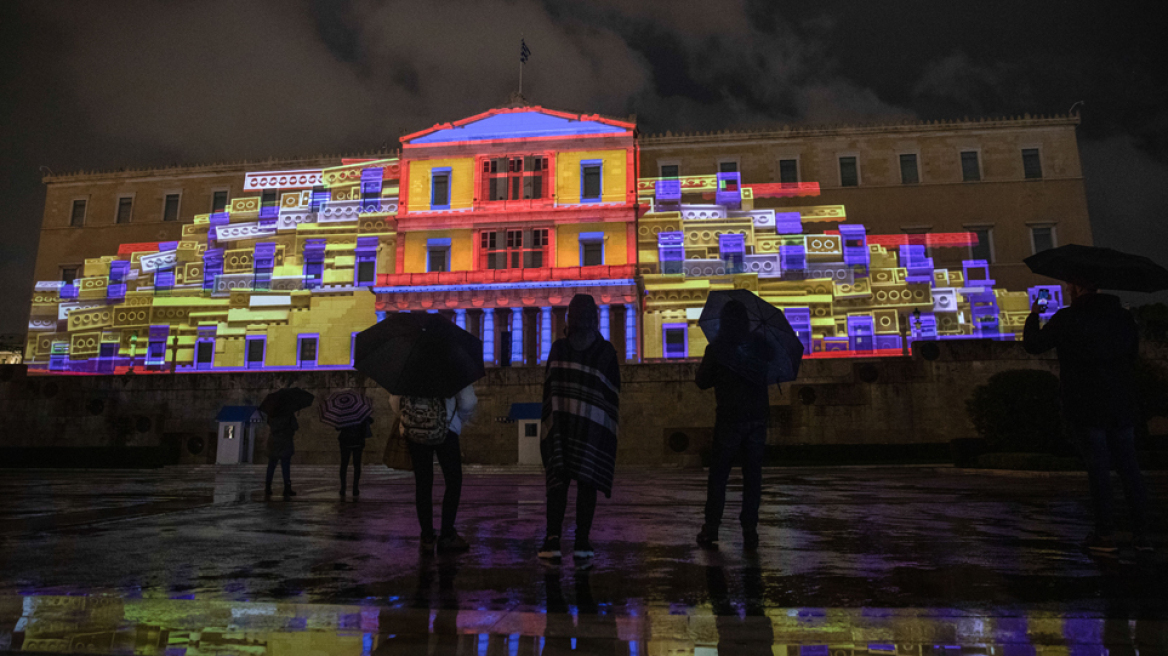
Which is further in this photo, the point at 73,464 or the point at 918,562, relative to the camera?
the point at 73,464

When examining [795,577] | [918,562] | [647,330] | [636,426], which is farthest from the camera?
[647,330]

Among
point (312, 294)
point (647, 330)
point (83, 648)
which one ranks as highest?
point (312, 294)

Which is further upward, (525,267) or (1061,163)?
(1061,163)

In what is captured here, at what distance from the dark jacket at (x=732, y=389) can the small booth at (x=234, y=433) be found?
24.9m

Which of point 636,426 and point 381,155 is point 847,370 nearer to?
point 636,426

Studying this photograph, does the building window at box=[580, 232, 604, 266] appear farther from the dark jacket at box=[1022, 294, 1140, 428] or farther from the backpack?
the dark jacket at box=[1022, 294, 1140, 428]

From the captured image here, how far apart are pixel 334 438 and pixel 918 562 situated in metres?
25.0

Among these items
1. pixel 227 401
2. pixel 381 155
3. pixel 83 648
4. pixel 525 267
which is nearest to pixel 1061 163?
pixel 525 267

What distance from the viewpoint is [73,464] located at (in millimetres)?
24250

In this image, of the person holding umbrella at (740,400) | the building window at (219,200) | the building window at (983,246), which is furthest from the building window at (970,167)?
the building window at (219,200)

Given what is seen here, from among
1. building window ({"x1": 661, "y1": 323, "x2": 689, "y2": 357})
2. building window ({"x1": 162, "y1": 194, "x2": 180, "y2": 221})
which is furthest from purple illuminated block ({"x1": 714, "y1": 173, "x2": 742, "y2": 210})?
building window ({"x1": 162, "y1": 194, "x2": 180, "y2": 221})

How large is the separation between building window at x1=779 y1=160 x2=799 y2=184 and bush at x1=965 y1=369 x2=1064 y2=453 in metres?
28.9

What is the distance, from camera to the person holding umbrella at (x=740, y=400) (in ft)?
18.8

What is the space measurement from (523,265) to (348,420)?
91.4 ft
